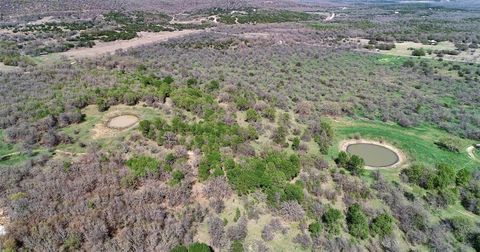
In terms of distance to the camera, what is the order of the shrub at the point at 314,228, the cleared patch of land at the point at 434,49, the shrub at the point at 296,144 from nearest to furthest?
the shrub at the point at 314,228 < the shrub at the point at 296,144 < the cleared patch of land at the point at 434,49

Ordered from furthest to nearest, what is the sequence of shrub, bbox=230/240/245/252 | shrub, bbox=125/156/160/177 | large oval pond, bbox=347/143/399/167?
1. large oval pond, bbox=347/143/399/167
2. shrub, bbox=125/156/160/177
3. shrub, bbox=230/240/245/252

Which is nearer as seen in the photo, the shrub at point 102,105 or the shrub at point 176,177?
the shrub at point 176,177

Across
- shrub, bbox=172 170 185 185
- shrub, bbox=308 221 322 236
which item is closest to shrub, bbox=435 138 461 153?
shrub, bbox=308 221 322 236

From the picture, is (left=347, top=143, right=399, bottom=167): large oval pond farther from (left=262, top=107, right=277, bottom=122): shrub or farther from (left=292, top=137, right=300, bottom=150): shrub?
(left=262, top=107, right=277, bottom=122): shrub

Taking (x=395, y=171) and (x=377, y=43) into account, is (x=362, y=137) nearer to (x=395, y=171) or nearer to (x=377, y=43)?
(x=395, y=171)

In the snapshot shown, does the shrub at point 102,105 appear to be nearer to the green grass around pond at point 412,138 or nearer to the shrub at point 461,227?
the green grass around pond at point 412,138

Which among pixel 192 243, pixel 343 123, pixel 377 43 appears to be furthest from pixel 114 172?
pixel 377 43

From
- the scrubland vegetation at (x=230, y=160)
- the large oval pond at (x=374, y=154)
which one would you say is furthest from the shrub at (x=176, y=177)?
the large oval pond at (x=374, y=154)
